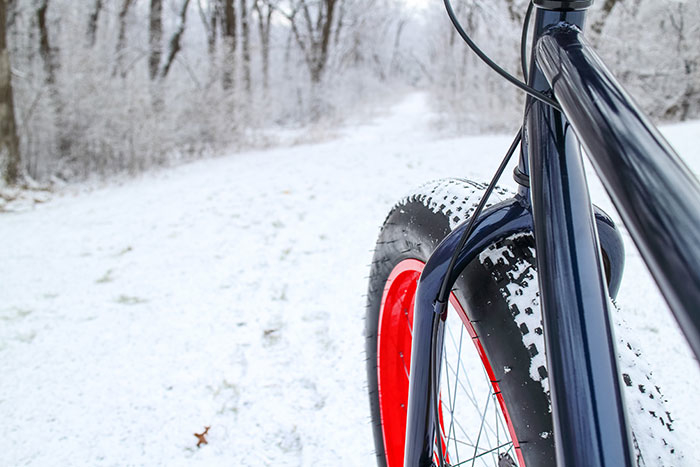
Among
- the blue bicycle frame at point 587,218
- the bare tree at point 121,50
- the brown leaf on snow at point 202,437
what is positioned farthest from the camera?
the bare tree at point 121,50

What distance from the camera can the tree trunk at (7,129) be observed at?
222 inches

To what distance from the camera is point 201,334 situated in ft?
7.55

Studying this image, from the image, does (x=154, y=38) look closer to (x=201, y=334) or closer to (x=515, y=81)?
(x=201, y=334)

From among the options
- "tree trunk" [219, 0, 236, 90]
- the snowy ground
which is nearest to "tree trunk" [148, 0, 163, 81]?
"tree trunk" [219, 0, 236, 90]

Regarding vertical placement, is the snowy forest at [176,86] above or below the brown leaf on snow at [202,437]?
above

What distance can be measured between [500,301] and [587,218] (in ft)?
0.64

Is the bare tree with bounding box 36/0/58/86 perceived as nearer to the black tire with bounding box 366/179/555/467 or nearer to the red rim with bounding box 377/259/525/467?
the red rim with bounding box 377/259/525/467

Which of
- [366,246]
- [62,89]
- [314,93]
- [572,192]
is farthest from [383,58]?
[572,192]

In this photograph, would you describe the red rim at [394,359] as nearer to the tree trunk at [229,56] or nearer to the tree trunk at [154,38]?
the tree trunk at [229,56]

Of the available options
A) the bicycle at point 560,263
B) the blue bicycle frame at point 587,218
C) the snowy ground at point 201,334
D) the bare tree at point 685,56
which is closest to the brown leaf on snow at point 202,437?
the snowy ground at point 201,334

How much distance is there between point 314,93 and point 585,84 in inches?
614

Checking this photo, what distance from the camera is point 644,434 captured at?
22.1 inches

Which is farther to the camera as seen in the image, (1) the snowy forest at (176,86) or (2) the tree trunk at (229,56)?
(2) the tree trunk at (229,56)

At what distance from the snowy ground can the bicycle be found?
78 centimetres
